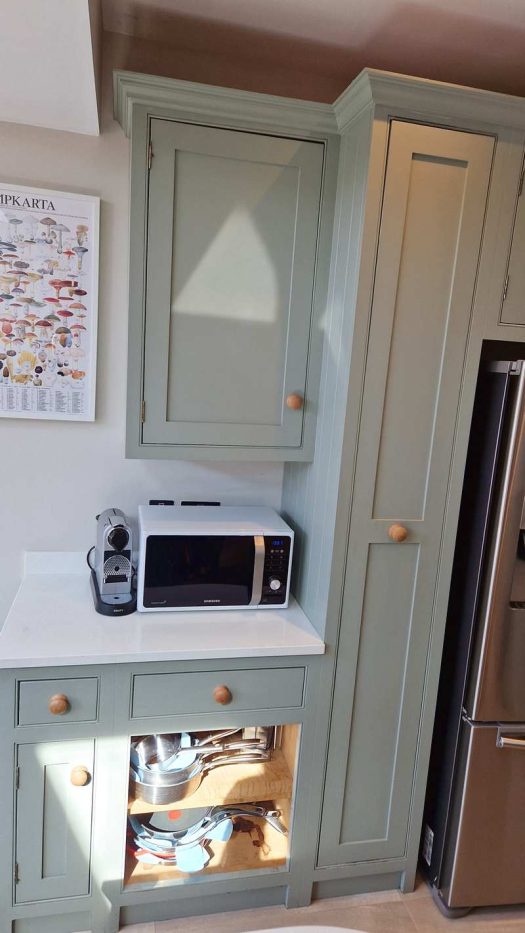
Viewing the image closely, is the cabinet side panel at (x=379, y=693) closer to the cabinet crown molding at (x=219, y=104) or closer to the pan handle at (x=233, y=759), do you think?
the pan handle at (x=233, y=759)

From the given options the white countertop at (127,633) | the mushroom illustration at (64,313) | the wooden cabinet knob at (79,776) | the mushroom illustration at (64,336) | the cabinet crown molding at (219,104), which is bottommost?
the wooden cabinet knob at (79,776)

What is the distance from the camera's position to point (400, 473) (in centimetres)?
179

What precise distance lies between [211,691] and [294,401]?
2.77ft

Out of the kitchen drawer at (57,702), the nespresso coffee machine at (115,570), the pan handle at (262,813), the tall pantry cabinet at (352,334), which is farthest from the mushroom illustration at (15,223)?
the pan handle at (262,813)

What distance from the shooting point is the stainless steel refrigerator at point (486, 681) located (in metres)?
1.74

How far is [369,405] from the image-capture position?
1.73 metres

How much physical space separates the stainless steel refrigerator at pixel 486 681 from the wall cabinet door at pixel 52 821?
1.06m

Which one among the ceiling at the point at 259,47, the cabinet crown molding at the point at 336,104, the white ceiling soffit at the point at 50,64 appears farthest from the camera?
the cabinet crown molding at the point at 336,104

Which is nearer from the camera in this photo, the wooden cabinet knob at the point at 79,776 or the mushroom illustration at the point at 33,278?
the wooden cabinet knob at the point at 79,776

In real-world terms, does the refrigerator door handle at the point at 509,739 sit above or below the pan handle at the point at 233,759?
above

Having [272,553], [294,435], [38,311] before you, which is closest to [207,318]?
[294,435]

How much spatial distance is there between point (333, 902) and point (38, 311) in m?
2.04

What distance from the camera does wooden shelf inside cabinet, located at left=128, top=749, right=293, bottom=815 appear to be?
1.88 metres

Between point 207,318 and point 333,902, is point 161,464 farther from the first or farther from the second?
point 333,902
